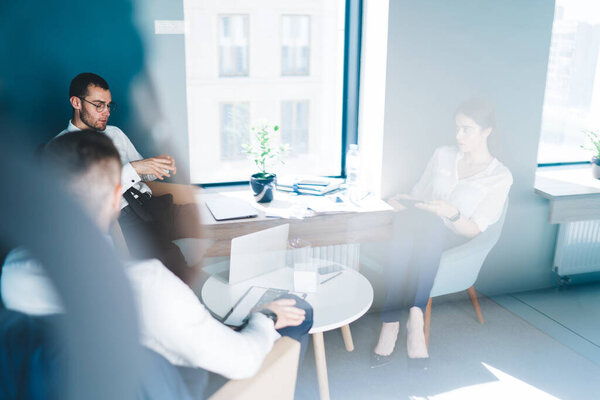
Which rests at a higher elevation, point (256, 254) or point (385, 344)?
point (256, 254)

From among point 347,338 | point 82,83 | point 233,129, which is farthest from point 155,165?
point 347,338

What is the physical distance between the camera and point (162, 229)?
103 inches

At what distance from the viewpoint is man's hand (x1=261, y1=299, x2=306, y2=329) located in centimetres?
162

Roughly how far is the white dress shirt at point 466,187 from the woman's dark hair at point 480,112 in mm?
218

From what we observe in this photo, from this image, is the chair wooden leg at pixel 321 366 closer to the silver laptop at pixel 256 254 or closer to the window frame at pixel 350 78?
the silver laptop at pixel 256 254

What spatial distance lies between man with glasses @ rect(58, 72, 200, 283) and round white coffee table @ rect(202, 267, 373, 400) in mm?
461

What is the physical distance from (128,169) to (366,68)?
150 centimetres

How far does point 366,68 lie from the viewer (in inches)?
117

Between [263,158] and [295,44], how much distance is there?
74cm

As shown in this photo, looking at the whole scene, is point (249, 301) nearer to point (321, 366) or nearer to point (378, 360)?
point (321, 366)

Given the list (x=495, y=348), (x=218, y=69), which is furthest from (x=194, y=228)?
(x=495, y=348)

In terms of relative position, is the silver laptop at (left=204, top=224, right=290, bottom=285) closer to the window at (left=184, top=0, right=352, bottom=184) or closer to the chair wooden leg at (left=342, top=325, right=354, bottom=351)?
the chair wooden leg at (left=342, top=325, right=354, bottom=351)

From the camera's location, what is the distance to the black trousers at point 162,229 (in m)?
2.53

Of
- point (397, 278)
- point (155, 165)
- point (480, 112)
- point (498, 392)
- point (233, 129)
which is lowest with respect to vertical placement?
point (498, 392)
